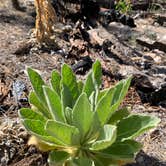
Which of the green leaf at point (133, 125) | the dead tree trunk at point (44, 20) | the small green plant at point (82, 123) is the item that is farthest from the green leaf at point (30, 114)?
the dead tree trunk at point (44, 20)

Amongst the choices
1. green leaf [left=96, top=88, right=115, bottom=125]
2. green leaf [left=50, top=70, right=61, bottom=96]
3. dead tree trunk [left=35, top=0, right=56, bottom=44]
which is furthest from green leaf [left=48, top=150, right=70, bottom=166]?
dead tree trunk [left=35, top=0, right=56, bottom=44]

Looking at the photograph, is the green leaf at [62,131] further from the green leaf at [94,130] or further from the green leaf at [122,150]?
the green leaf at [122,150]

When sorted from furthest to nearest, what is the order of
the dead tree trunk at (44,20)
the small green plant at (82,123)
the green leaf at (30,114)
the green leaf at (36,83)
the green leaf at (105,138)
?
the dead tree trunk at (44,20) < the green leaf at (36,83) < the green leaf at (30,114) < the small green plant at (82,123) < the green leaf at (105,138)

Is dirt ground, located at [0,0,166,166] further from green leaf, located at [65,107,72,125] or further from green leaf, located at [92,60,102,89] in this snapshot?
green leaf, located at [92,60,102,89]

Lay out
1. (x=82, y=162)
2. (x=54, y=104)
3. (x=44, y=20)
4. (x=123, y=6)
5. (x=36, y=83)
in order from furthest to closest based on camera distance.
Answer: (x=123, y=6) < (x=44, y=20) < (x=36, y=83) < (x=54, y=104) < (x=82, y=162)

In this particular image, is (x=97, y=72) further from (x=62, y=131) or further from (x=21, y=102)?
(x=21, y=102)

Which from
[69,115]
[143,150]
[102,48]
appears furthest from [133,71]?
[69,115]

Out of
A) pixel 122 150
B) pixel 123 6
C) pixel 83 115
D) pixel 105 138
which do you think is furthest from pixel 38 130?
pixel 123 6
